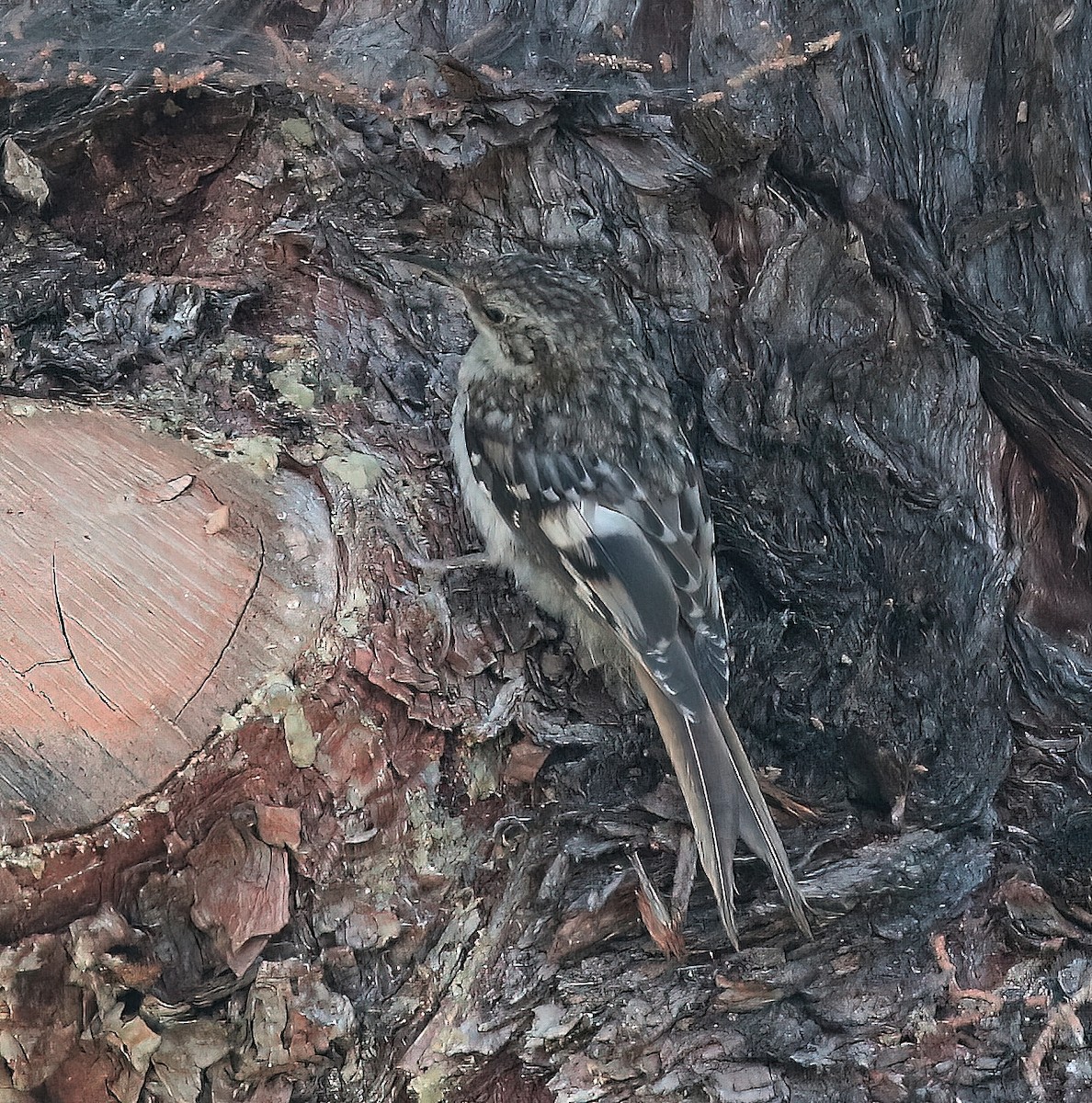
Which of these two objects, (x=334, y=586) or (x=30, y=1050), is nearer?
(x=30, y=1050)

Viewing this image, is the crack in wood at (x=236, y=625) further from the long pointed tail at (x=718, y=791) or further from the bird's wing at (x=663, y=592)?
the long pointed tail at (x=718, y=791)

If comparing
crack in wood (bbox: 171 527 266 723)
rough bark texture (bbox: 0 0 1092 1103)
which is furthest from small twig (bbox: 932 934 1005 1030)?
crack in wood (bbox: 171 527 266 723)

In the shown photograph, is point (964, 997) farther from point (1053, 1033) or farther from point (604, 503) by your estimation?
point (604, 503)

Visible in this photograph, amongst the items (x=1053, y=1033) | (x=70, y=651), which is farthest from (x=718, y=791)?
(x=70, y=651)

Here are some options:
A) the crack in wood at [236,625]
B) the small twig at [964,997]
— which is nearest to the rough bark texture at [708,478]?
the small twig at [964,997]

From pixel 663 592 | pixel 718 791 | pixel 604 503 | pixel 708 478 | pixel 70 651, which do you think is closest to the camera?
pixel 70 651

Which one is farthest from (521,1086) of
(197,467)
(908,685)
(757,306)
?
(757,306)

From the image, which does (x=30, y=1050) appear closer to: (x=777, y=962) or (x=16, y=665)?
(x=16, y=665)

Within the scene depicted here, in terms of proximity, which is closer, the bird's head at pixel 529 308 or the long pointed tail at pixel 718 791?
the long pointed tail at pixel 718 791
